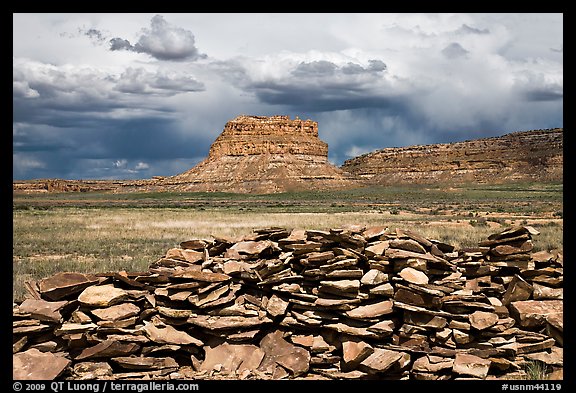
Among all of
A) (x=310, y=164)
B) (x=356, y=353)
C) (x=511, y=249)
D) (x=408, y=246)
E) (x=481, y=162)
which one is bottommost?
(x=356, y=353)

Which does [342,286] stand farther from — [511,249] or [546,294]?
[546,294]

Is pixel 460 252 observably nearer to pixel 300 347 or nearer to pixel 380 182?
pixel 300 347

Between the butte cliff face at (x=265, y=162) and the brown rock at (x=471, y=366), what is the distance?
4699 inches

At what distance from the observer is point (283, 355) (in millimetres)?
8492

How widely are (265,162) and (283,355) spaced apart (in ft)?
448

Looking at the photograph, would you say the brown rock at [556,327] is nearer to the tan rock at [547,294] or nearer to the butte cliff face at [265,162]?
the tan rock at [547,294]

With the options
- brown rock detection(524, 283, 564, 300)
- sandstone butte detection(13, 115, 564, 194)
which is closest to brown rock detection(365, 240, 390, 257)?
brown rock detection(524, 283, 564, 300)

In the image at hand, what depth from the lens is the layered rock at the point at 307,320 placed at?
27.1 feet

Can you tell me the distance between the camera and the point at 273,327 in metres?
9.00

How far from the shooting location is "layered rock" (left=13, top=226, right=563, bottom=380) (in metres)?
8.25

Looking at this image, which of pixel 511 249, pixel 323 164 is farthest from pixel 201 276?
pixel 323 164

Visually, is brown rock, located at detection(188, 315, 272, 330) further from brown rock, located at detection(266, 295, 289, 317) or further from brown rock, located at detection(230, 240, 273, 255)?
brown rock, located at detection(230, 240, 273, 255)

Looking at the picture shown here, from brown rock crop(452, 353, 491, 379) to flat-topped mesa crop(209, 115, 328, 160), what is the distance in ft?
465

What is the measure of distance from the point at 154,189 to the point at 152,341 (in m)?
143
